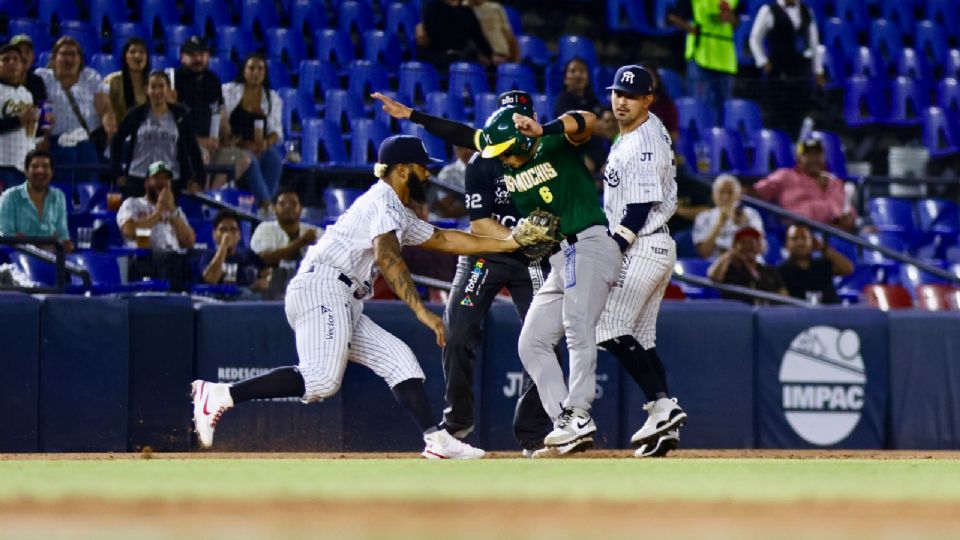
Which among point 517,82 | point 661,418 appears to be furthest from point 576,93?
point 661,418

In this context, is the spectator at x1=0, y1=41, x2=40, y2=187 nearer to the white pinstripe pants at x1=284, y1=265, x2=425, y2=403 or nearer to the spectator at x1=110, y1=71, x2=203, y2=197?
the spectator at x1=110, y1=71, x2=203, y2=197

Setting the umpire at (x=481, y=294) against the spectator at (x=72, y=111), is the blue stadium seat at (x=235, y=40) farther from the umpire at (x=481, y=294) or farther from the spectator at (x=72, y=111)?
the umpire at (x=481, y=294)

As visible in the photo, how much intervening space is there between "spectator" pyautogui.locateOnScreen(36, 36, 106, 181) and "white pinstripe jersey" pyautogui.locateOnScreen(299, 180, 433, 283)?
4055mm

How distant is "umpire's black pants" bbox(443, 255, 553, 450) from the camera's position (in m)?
9.16

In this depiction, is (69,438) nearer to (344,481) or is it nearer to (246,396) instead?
(246,396)

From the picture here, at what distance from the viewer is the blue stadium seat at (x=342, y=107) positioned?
14.0 metres

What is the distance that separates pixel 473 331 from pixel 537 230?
107 cm

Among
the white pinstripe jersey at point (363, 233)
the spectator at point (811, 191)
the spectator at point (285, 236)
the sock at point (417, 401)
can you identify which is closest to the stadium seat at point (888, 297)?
the spectator at point (811, 191)

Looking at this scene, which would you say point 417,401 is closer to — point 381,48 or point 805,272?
point 805,272

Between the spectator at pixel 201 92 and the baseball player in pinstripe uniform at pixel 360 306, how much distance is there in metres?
4.01

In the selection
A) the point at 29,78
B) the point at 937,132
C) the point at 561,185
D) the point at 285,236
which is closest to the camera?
the point at 561,185

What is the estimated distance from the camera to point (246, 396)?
8195 millimetres

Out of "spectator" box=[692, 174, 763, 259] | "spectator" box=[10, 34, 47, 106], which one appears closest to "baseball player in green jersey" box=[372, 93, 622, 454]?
"spectator" box=[10, 34, 47, 106]

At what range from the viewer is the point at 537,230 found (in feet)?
27.6
